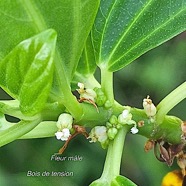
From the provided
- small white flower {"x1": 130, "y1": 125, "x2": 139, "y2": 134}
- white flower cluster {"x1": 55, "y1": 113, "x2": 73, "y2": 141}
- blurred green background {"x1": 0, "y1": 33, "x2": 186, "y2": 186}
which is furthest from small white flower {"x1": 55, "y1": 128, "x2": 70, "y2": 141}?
blurred green background {"x1": 0, "y1": 33, "x2": 186, "y2": 186}

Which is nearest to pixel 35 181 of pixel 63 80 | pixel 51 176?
pixel 51 176

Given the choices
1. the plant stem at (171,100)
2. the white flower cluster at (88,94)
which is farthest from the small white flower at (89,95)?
the plant stem at (171,100)

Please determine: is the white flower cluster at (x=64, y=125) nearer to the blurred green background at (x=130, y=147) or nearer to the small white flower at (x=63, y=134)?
the small white flower at (x=63, y=134)

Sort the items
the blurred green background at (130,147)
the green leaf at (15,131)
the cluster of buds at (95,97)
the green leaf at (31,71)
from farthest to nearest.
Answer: the blurred green background at (130,147)
the cluster of buds at (95,97)
the green leaf at (15,131)
the green leaf at (31,71)

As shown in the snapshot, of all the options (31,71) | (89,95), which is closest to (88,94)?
(89,95)

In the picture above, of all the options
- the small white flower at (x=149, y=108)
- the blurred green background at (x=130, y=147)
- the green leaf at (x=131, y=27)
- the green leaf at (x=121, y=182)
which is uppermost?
the blurred green background at (x=130, y=147)

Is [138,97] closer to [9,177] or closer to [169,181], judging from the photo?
[9,177]
